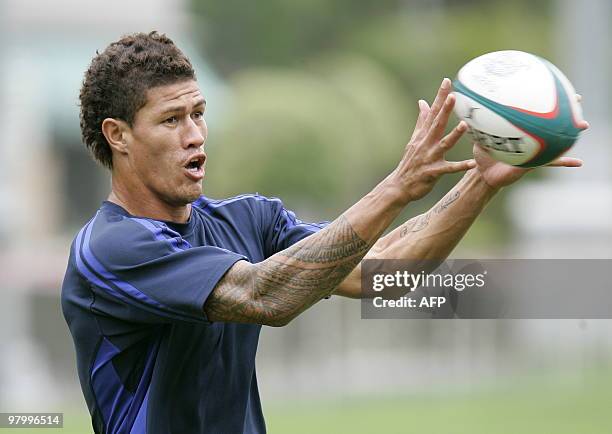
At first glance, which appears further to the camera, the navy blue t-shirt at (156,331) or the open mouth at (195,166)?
the open mouth at (195,166)

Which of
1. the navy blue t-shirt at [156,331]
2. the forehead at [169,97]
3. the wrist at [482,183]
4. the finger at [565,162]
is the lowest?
the navy blue t-shirt at [156,331]

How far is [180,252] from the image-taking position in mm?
5656

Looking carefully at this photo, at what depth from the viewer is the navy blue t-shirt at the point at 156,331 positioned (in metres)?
5.64

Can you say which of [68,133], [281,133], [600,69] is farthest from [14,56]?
[600,69]

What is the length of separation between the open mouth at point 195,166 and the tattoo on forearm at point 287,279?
24.7 inches

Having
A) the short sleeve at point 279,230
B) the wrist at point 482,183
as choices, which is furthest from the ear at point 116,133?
the wrist at point 482,183

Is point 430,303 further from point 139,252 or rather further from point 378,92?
point 378,92

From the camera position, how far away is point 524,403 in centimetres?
1577

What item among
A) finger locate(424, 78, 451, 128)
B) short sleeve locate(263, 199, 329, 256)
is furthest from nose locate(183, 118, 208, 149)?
finger locate(424, 78, 451, 128)

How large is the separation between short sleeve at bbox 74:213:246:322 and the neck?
0.25 m

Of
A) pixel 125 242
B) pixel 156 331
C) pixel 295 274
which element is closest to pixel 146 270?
pixel 125 242

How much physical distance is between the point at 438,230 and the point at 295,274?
3.87 ft

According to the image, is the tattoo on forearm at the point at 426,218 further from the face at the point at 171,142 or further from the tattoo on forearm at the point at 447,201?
the face at the point at 171,142

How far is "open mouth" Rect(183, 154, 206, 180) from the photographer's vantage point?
601 centimetres
